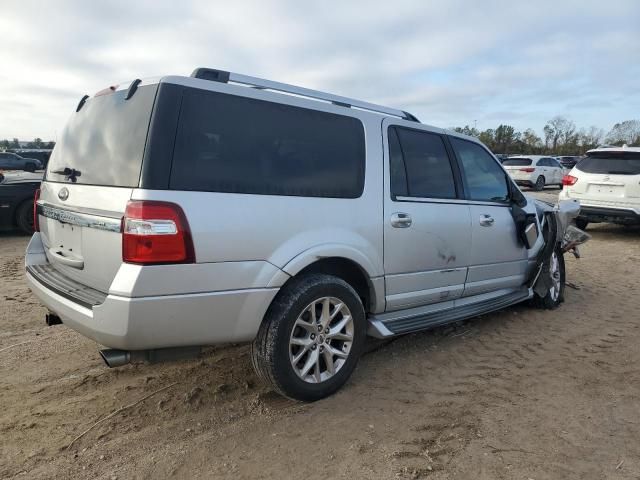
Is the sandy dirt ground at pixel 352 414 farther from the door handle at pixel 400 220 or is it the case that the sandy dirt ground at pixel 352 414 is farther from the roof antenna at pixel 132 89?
the roof antenna at pixel 132 89

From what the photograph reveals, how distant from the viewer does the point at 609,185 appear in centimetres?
956

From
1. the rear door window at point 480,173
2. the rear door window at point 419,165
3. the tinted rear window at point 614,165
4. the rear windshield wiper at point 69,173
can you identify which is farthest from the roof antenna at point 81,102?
the tinted rear window at point 614,165

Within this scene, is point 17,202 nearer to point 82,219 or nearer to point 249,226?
point 82,219

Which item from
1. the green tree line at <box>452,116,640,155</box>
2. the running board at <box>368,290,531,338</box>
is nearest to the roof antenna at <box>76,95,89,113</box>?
the running board at <box>368,290,531,338</box>

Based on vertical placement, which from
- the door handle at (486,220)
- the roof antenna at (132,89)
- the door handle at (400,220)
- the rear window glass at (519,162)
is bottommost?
the door handle at (486,220)

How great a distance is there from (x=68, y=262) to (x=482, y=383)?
9.39 feet

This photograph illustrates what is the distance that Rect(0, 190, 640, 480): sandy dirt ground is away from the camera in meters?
2.58

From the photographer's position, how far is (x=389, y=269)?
359 centimetres

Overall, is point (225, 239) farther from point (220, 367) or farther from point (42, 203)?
point (42, 203)

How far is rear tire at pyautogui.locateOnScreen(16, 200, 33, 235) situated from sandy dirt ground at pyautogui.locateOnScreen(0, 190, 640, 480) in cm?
517

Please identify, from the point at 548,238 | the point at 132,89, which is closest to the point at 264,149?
the point at 132,89

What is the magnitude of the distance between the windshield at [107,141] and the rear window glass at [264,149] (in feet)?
0.75

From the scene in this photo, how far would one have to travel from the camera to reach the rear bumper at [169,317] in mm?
2531

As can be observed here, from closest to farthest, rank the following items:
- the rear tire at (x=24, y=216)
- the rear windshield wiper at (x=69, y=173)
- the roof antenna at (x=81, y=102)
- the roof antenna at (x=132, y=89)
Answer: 1. the roof antenna at (x=132, y=89)
2. the rear windshield wiper at (x=69, y=173)
3. the roof antenna at (x=81, y=102)
4. the rear tire at (x=24, y=216)
